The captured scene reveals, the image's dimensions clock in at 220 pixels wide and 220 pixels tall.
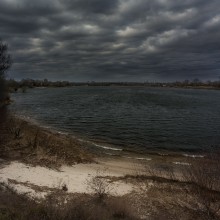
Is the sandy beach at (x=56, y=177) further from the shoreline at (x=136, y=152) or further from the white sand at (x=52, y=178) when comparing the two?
the shoreline at (x=136, y=152)

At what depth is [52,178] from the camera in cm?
1703

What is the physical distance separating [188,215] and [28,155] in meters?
12.1

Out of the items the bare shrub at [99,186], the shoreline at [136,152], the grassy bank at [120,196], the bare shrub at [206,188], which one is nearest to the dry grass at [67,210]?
the grassy bank at [120,196]

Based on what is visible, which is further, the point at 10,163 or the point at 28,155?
the point at 28,155

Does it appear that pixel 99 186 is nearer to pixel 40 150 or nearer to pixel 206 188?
pixel 206 188

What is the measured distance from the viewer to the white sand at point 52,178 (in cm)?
1533

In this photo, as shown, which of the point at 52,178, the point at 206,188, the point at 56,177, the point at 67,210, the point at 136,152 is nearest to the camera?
the point at 67,210

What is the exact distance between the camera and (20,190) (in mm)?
14523

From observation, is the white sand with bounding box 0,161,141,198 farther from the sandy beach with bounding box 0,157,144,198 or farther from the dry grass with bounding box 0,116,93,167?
the dry grass with bounding box 0,116,93,167

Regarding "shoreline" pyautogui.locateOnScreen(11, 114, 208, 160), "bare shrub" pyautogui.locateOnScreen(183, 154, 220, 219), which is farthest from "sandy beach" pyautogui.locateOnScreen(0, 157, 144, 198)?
"shoreline" pyautogui.locateOnScreen(11, 114, 208, 160)

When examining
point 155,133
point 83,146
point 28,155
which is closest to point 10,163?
point 28,155

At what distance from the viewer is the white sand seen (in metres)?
15.3

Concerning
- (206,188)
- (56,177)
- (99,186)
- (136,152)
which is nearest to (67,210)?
(99,186)

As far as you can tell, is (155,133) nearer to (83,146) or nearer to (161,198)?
(83,146)
